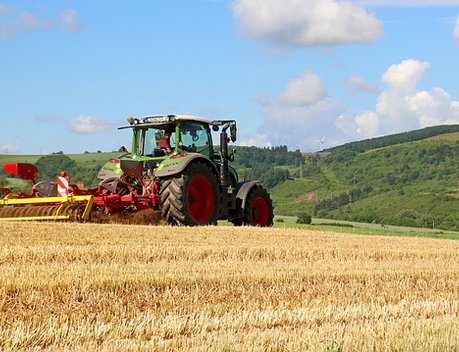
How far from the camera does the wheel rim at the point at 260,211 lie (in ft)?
57.2

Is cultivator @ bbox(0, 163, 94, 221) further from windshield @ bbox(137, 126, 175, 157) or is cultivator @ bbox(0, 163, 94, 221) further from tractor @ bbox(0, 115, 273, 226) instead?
windshield @ bbox(137, 126, 175, 157)

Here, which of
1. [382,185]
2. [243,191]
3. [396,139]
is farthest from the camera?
[396,139]

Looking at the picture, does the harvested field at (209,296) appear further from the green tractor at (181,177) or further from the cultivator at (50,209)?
the green tractor at (181,177)

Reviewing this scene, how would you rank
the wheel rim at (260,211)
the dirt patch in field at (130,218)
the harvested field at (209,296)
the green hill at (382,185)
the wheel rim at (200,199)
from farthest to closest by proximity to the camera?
the green hill at (382,185), the wheel rim at (260,211), the wheel rim at (200,199), the dirt patch in field at (130,218), the harvested field at (209,296)

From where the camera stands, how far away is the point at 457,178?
110 meters

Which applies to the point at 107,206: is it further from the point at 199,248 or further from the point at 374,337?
the point at 374,337

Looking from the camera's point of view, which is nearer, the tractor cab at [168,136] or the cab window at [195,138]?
the tractor cab at [168,136]

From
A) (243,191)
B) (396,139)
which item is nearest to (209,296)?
(243,191)

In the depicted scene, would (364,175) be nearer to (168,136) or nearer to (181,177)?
(168,136)

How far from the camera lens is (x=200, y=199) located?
1559 cm

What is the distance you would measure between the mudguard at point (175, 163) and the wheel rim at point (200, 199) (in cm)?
44

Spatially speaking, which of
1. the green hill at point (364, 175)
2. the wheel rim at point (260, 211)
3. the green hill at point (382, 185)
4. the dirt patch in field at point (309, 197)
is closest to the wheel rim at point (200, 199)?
the wheel rim at point (260, 211)

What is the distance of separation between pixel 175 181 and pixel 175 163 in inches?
15.2

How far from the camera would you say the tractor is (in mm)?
14661
